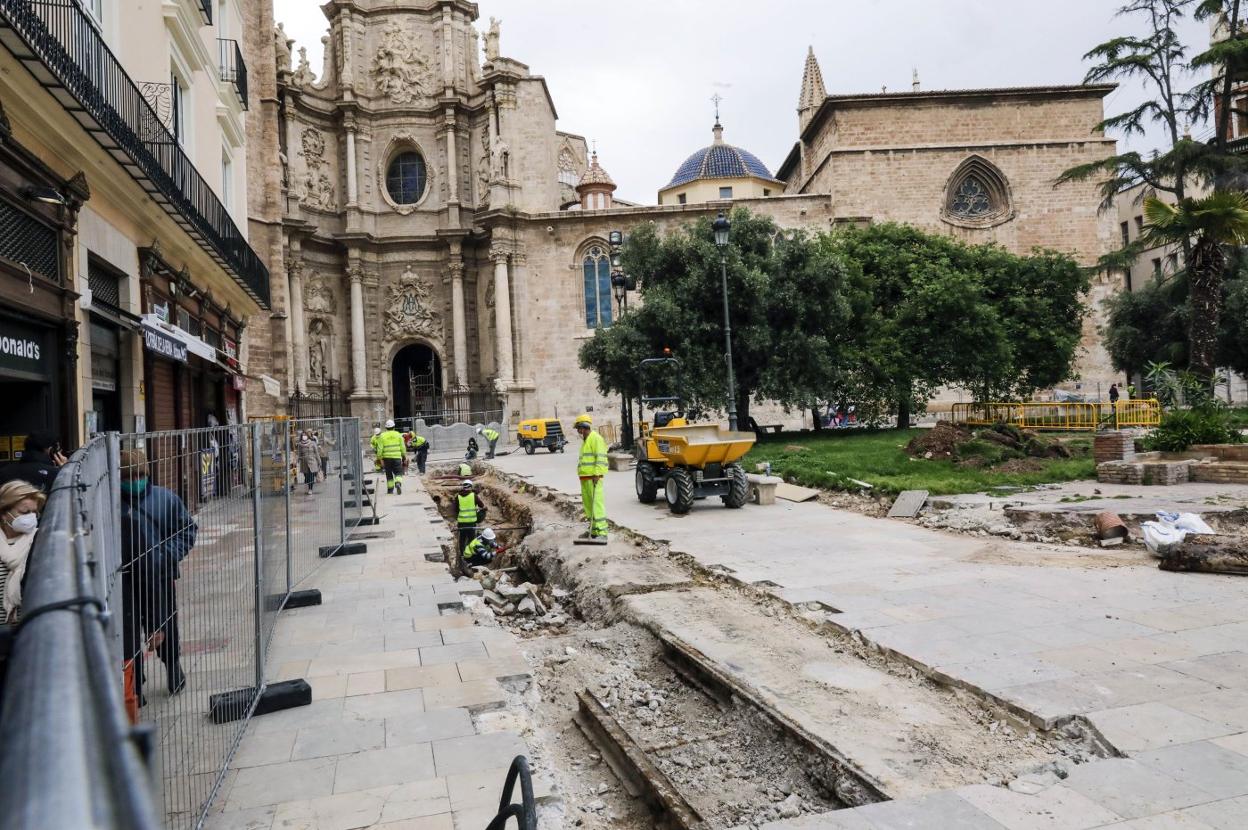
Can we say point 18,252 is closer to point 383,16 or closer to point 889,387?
point 889,387

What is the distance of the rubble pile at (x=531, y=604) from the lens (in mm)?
7328

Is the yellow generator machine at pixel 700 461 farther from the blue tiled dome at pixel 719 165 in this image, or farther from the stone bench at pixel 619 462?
the blue tiled dome at pixel 719 165

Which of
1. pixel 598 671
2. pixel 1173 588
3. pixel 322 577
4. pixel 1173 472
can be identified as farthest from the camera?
pixel 1173 472

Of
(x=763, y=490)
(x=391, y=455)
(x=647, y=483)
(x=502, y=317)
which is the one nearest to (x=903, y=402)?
(x=763, y=490)

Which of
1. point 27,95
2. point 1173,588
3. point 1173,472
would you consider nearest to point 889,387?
point 1173,472

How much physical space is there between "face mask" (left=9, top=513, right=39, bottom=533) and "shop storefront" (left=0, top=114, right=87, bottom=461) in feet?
14.5

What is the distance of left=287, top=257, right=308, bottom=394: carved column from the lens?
3192cm

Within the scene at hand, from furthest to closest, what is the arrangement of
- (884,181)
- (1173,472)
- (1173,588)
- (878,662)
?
(884,181) < (1173,472) < (1173,588) < (878,662)

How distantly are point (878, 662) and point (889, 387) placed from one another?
19851 mm

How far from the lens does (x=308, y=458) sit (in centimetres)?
965

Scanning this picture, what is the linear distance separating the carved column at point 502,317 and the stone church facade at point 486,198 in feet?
0.37

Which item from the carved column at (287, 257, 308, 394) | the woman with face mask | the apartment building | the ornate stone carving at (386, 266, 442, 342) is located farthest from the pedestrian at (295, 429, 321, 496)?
the ornate stone carving at (386, 266, 442, 342)

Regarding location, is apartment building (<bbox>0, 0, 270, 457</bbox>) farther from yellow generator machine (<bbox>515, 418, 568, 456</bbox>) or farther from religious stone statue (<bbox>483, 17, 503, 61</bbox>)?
religious stone statue (<bbox>483, 17, 503, 61</bbox>)

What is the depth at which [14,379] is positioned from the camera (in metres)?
7.62
